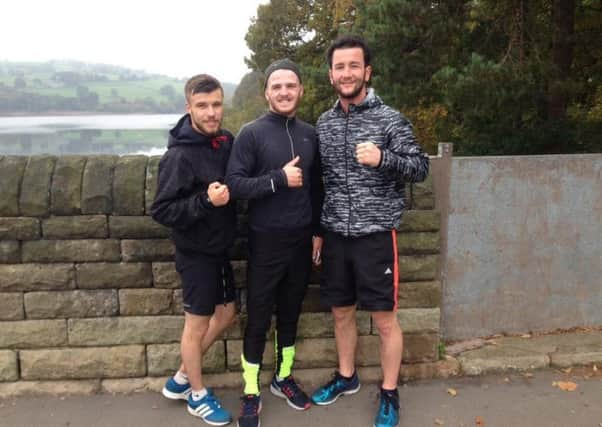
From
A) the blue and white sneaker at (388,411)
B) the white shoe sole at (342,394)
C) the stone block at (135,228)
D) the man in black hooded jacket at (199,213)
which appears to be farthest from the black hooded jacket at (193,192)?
the blue and white sneaker at (388,411)

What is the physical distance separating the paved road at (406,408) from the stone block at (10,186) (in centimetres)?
123

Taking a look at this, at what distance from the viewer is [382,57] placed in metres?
8.63

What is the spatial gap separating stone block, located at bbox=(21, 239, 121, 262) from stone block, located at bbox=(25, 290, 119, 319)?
228 mm

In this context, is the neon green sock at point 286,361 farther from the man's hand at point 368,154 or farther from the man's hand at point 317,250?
the man's hand at point 368,154

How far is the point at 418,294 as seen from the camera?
3486 mm

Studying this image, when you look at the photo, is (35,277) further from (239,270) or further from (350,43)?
(350,43)

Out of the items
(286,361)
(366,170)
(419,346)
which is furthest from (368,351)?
(366,170)

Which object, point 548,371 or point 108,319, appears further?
point 548,371

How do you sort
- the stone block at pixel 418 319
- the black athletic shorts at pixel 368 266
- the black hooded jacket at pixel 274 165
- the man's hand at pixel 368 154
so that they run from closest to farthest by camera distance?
1. the man's hand at pixel 368 154
2. the black hooded jacket at pixel 274 165
3. the black athletic shorts at pixel 368 266
4. the stone block at pixel 418 319

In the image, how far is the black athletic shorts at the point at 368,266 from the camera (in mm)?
2945

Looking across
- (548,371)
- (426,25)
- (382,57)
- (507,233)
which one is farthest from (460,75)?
(548,371)

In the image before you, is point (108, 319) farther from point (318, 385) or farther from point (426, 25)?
point (426, 25)

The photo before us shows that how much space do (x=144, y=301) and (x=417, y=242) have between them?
1.82m

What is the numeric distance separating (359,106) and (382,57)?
242 inches
